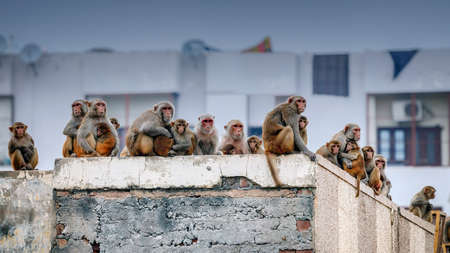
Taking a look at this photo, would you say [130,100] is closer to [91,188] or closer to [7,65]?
[7,65]

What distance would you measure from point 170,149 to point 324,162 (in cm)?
193

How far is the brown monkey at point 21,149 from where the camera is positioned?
9297 mm

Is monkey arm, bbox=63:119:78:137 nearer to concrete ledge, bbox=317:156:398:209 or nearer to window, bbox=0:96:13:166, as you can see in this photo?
concrete ledge, bbox=317:156:398:209

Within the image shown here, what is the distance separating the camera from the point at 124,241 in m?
6.99

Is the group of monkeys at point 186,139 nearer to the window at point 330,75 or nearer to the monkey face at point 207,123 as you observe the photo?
the monkey face at point 207,123

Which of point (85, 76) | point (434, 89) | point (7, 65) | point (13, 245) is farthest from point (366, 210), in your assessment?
point (7, 65)

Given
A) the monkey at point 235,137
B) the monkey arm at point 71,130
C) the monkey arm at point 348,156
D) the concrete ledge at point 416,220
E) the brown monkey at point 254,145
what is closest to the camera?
the monkey arm at point 71,130

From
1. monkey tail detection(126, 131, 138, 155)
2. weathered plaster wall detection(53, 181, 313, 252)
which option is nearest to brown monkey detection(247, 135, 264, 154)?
monkey tail detection(126, 131, 138, 155)

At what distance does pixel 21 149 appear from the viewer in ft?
30.7

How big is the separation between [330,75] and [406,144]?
3608 mm

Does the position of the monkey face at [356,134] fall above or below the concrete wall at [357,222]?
above

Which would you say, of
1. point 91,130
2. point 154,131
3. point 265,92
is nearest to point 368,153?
point 154,131

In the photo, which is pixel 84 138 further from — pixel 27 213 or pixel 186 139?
pixel 27 213

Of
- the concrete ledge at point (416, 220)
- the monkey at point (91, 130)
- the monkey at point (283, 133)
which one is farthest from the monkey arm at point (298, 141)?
the concrete ledge at point (416, 220)
